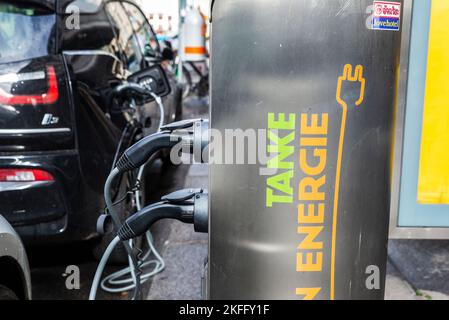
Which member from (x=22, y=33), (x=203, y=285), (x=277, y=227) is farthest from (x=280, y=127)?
(x=22, y=33)

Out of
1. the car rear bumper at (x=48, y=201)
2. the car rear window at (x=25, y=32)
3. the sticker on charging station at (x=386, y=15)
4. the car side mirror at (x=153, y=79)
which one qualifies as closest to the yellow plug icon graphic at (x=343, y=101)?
the sticker on charging station at (x=386, y=15)

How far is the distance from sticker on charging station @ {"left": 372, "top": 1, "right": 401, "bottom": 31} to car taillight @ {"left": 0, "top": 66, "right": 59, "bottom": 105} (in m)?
2.09

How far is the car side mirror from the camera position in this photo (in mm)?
3752

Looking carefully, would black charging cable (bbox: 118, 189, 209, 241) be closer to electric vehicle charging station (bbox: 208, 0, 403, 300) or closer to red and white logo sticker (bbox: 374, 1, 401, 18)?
electric vehicle charging station (bbox: 208, 0, 403, 300)

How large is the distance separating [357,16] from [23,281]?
166cm

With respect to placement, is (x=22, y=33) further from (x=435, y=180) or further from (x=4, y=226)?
(x=435, y=180)

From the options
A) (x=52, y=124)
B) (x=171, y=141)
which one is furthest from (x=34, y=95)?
(x=171, y=141)

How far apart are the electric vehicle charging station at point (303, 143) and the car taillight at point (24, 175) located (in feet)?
6.00

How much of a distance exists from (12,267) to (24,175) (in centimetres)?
90

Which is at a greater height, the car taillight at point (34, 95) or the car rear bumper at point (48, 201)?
the car taillight at point (34, 95)

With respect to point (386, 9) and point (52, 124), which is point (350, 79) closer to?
point (386, 9)

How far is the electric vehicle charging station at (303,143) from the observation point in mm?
1121

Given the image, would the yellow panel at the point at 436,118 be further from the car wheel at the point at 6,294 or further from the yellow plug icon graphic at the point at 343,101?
the car wheel at the point at 6,294

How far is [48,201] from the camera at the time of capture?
280cm
